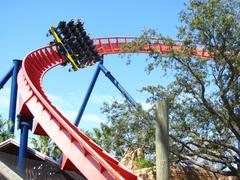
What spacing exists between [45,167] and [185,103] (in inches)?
206

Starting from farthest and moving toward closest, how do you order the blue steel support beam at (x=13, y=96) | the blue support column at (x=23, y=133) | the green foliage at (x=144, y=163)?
the green foliage at (x=144, y=163) < the blue steel support beam at (x=13, y=96) < the blue support column at (x=23, y=133)

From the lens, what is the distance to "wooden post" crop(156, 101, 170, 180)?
14.4ft

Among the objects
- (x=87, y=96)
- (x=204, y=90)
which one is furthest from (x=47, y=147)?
(x=204, y=90)

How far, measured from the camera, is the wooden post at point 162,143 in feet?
14.4

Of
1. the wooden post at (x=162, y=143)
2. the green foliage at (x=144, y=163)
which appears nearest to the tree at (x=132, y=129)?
the green foliage at (x=144, y=163)

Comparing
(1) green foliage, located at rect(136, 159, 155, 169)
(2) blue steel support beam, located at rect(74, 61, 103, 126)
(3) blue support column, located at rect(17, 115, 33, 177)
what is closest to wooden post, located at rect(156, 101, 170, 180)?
(3) blue support column, located at rect(17, 115, 33, 177)

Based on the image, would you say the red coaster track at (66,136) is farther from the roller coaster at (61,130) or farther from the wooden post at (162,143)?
the wooden post at (162,143)

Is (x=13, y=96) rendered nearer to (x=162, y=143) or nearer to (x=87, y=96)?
(x=87, y=96)

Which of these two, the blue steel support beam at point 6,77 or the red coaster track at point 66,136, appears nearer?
the red coaster track at point 66,136

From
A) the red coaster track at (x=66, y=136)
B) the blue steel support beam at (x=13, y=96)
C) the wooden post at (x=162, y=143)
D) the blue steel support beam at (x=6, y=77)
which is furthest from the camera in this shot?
the blue steel support beam at (x=6, y=77)

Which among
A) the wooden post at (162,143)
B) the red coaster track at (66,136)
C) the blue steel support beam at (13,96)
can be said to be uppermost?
the blue steel support beam at (13,96)

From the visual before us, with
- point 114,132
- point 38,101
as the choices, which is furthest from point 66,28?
point 38,101

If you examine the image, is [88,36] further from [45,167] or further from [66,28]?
[45,167]

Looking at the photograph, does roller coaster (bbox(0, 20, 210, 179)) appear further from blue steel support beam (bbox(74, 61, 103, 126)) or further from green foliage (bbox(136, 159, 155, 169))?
green foliage (bbox(136, 159, 155, 169))
